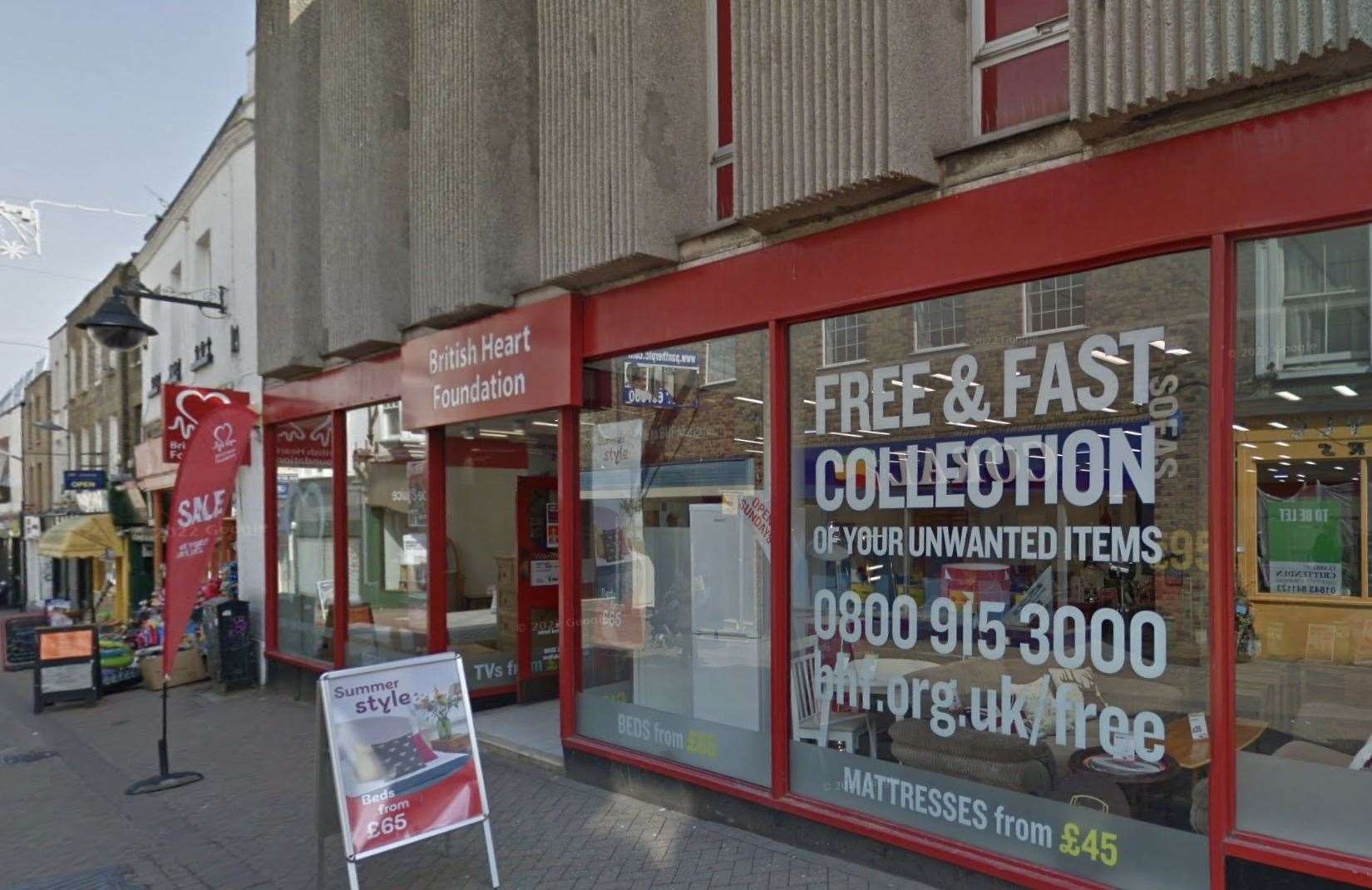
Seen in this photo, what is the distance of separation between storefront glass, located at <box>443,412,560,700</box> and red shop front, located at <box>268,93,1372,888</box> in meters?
2.72

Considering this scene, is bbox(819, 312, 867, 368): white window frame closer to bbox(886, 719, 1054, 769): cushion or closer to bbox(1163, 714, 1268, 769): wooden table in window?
bbox(886, 719, 1054, 769): cushion

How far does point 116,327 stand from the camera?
9.73 meters

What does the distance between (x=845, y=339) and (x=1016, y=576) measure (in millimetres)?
1595

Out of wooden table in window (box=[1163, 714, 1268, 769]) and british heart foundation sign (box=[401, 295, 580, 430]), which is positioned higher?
british heart foundation sign (box=[401, 295, 580, 430])

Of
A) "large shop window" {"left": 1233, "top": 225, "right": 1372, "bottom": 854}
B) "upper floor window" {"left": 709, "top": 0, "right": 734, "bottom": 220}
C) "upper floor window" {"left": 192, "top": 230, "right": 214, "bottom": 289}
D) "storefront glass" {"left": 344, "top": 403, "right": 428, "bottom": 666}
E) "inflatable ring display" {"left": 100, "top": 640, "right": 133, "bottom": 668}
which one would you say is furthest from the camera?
"upper floor window" {"left": 192, "top": 230, "right": 214, "bottom": 289}

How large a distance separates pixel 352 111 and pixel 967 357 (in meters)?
6.97

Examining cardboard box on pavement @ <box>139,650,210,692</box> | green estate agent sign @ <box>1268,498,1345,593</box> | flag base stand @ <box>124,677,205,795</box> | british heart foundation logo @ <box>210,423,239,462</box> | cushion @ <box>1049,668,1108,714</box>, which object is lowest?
cardboard box on pavement @ <box>139,650,210,692</box>

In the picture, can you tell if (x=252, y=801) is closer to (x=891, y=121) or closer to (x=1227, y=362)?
(x=891, y=121)

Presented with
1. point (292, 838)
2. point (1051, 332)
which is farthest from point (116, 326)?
point (1051, 332)

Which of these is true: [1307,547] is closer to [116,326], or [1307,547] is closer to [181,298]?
[116,326]

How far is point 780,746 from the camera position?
5344 millimetres

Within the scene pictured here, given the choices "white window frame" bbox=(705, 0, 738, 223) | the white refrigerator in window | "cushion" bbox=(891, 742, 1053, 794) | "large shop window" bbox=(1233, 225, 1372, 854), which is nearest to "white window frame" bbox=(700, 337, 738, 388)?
the white refrigerator in window

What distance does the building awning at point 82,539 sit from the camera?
16.6 m

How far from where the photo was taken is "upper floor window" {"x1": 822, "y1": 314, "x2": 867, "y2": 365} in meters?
5.18
